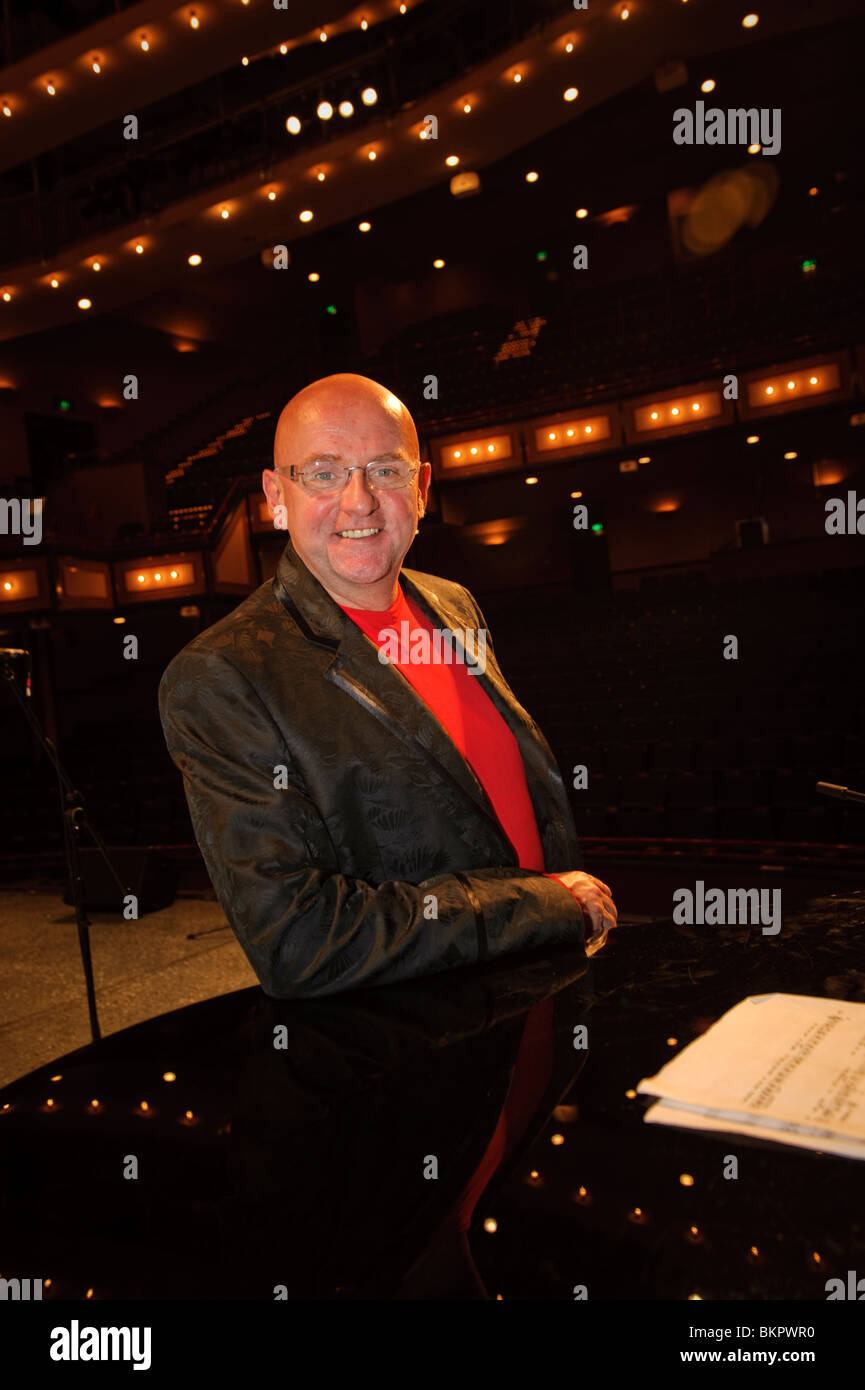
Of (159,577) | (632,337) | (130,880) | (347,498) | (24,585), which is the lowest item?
(130,880)

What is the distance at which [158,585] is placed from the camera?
1044 cm

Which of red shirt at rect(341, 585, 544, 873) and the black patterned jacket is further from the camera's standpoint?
red shirt at rect(341, 585, 544, 873)

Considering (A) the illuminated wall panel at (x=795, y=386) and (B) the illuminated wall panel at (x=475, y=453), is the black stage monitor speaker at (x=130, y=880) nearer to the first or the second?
(B) the illuminated wall panel at (x=475, y=453)

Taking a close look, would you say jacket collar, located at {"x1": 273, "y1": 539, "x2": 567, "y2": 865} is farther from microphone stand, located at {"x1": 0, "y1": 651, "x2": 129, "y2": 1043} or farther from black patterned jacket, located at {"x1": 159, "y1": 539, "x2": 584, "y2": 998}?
microphone stand, located at {"x1": 0, "y1": 651, "x2": 129, "y2": 1043}

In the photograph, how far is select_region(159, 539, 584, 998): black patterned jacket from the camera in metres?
0.97

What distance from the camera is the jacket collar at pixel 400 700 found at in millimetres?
1180

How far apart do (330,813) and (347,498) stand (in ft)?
1.61

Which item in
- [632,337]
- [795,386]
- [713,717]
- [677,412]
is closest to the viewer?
[713,717]

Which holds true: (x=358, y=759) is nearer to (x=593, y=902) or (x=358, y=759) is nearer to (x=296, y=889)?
(x=296, y=889)

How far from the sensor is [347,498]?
133 cm

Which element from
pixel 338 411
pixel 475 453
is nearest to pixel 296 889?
pixel 338 411

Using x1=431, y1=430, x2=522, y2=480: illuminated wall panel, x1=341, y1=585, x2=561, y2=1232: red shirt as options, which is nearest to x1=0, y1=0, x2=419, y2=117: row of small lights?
x1=431, y1=430, x2=522, y2=480: illuminated wall panel

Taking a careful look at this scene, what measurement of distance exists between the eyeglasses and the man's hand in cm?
65

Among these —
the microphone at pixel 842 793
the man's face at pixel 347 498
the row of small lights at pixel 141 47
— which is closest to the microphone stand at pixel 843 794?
the microphone at pixel 842 793
